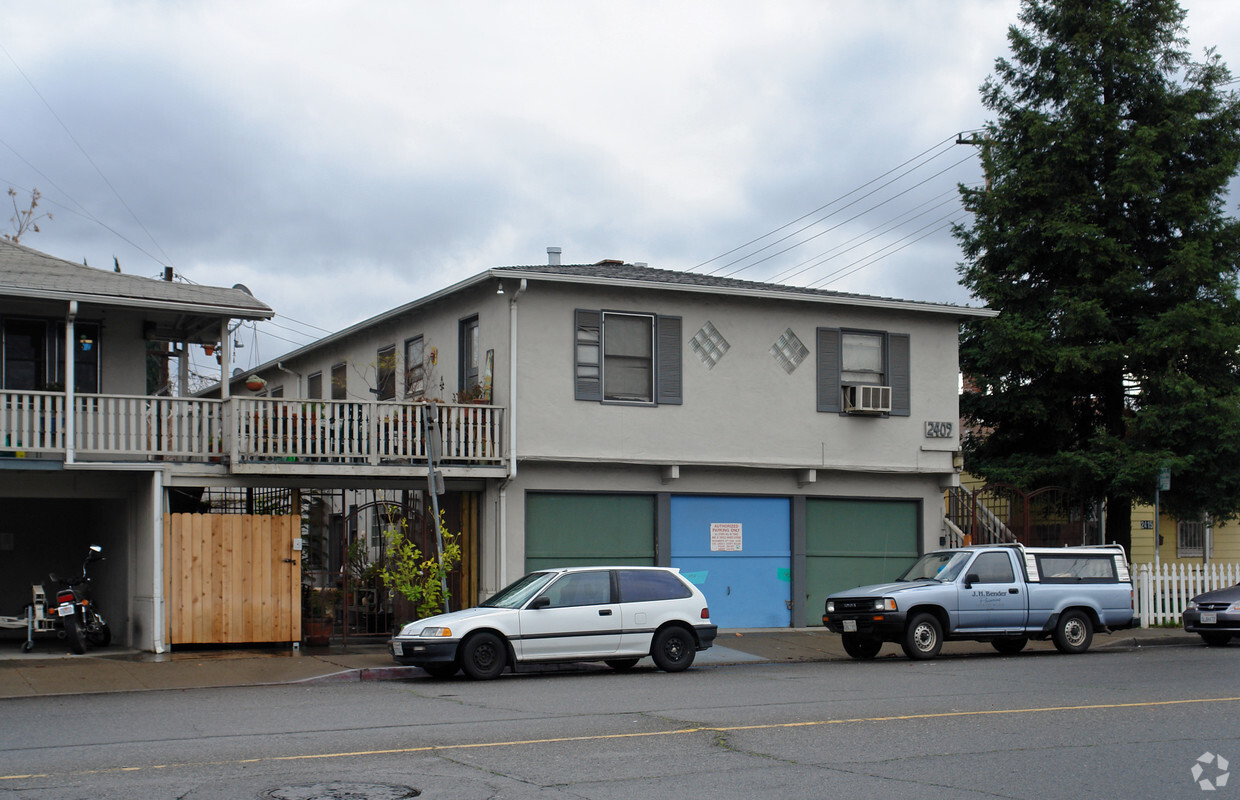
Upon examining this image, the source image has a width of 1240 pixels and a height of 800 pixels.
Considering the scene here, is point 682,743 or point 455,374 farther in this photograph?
point 455,374

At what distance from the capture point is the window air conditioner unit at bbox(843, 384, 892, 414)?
22.7 metres

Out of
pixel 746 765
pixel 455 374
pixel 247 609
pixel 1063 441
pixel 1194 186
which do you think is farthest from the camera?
pixel 1063 441

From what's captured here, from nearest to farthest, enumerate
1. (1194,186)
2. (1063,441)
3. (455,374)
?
(455,374) → (1194,186) → (1063,441)

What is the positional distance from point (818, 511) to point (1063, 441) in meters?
7.69

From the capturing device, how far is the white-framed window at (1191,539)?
104 feet

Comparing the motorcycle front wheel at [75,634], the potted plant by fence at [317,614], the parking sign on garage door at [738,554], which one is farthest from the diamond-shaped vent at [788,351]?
the motorcycle front wheel at [75,634]

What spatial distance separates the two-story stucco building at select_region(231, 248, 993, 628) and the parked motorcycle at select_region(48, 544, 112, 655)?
3.39 metres

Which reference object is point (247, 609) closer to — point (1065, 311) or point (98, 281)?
point (98, 281)

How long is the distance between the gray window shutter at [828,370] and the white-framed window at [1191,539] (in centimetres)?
1384

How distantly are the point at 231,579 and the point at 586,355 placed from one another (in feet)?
22.4

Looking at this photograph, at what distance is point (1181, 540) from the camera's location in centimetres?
3164

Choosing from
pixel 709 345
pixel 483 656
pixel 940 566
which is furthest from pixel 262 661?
pixel 940 566

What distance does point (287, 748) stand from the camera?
9.78 metres

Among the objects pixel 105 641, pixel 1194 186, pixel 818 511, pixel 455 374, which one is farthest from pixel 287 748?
pixel 1194 186
